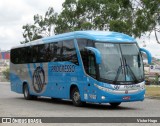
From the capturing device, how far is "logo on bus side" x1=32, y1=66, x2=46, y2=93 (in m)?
26.1

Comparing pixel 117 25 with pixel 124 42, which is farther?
pixel 117 25

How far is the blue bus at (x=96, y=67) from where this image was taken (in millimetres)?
20172

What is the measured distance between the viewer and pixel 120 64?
20.5 m

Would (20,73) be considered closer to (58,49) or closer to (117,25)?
(58,49)

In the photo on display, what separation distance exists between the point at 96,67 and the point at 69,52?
8.60ft

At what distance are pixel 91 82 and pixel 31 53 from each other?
7725mm

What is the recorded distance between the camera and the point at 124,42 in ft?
69.6

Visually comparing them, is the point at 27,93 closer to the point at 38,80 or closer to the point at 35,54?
the point at 38,80

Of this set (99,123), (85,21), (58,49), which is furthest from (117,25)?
(99,123)

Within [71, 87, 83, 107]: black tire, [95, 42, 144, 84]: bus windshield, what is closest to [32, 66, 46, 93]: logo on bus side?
[71, 87, 83, 107]: black tire

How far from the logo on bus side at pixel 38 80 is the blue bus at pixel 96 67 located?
3.34 ft

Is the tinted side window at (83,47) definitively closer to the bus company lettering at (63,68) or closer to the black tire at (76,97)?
the bus company lettering at (63,68)

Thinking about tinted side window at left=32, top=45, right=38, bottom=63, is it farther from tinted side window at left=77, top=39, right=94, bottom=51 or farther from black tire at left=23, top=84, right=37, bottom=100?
tinted side window at left=77, top=39, right=94, bottom=51

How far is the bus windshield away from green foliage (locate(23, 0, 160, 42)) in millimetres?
10141
